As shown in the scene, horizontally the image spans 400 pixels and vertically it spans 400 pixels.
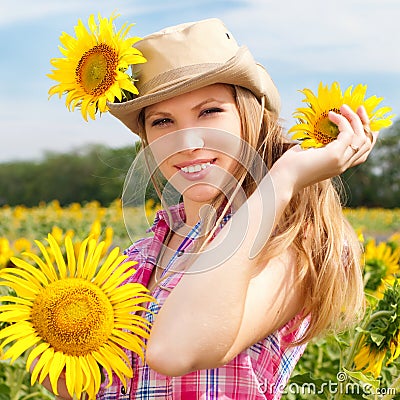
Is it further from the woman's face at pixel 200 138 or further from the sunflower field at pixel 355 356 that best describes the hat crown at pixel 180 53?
the sunflower field at pixel 355 356

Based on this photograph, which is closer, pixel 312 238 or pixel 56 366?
pixel 56 366

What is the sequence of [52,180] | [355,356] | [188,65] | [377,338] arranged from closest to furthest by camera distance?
[188,65], [377,338], [355,356], [52,180]

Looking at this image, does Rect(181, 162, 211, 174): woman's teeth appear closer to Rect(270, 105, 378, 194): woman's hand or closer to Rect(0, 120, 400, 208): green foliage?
Rect(270, 105, 378, 194): woman's hand

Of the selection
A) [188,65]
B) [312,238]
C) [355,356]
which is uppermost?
[188,65]

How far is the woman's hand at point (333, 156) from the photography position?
54.0 inches

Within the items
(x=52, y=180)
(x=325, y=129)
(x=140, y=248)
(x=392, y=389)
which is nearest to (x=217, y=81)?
(x=325, y=129)

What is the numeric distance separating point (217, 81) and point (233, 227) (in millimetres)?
358

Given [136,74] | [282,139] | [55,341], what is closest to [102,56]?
[136,74]

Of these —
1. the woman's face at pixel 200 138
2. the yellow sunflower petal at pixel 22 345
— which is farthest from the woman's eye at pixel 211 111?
the yellow sunflower petal at pixel 22 345

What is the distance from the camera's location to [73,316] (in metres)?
1.28

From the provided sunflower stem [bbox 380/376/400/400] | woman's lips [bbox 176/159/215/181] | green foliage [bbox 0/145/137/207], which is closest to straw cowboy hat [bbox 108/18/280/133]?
woman's lips [bbox 176/159/215/181]

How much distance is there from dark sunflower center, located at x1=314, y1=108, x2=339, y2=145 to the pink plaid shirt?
1.35 ft

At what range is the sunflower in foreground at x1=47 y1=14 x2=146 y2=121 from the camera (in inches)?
61.7

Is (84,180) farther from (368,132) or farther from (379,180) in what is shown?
(368,132)
